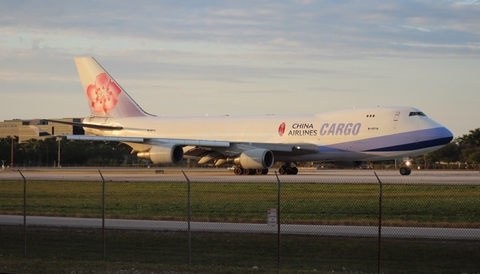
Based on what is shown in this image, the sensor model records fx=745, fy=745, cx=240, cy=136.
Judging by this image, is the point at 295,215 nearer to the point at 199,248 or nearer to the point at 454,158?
the point at 199,248

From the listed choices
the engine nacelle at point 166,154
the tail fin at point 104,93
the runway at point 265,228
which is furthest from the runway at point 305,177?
the runway at point 265,228

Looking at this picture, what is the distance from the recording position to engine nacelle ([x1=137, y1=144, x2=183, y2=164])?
48406 mm

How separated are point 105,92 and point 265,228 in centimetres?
4177

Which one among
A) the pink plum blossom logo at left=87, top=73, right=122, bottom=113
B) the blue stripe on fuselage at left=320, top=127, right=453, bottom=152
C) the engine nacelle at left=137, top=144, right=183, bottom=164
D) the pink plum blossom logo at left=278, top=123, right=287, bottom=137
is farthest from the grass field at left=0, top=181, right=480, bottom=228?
the pink plum blossom logo at left=87, top=73, right=122, bottom=113

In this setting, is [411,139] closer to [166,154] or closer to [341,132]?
[341,132]

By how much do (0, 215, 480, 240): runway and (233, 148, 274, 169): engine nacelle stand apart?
2458 cm

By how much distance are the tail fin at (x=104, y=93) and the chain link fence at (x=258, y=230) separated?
2802 cm

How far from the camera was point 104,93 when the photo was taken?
59812 mm

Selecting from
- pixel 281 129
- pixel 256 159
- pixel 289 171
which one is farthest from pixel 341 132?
pixel 256 159

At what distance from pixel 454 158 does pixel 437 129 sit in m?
57.6

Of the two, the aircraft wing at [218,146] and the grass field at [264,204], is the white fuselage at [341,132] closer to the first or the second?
the aircraft wing at [218,146]

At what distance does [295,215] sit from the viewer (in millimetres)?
24172

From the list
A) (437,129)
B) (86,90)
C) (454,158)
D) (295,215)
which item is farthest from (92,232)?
(454,158)

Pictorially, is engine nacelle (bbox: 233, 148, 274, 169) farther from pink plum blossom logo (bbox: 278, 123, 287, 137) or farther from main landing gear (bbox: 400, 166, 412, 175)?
main landing gear (bbox: 400, 166, 412, 175)
